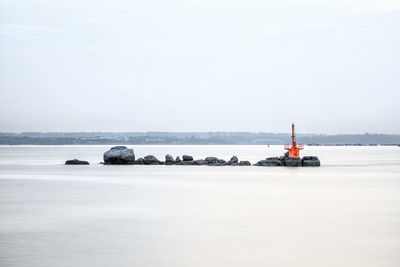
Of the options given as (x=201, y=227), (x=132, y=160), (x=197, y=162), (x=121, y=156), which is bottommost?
(x=201, y=227)

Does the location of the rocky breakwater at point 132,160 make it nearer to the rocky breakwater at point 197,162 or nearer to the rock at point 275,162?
the rocky breakwater at point 197,162

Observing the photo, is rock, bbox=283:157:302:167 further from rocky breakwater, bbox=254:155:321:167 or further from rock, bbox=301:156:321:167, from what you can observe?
rock, bbox=301:156:321:167

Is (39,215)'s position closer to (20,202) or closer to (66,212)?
(66,212)

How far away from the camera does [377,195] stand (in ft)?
99.6

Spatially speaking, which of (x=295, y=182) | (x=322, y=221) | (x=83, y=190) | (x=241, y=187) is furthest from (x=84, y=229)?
(x=295, y=182)

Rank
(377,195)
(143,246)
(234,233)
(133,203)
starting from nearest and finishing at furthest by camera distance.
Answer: (143,246) → (234,233) → (133,203) → (377,195)

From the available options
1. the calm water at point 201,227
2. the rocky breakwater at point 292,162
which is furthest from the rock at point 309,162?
the calm water at point 201,227

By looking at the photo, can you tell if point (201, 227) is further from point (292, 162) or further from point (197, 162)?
point (197, 162)

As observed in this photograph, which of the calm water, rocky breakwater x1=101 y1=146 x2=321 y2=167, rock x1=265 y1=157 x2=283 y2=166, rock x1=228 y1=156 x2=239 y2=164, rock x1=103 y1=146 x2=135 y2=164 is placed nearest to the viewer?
the calm water

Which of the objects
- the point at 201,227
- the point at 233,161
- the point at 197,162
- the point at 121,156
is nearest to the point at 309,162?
the point at 233,161

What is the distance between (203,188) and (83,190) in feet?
21.4

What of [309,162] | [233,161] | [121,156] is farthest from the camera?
[233,161]

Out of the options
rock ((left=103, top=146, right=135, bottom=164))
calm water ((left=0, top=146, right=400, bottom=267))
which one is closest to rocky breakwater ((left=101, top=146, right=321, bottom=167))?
rock ((left=103, top=146, right=135, bottom=164))

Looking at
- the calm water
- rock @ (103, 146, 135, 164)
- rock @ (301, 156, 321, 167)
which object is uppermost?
rock @ (103, 146, 135, 164)
